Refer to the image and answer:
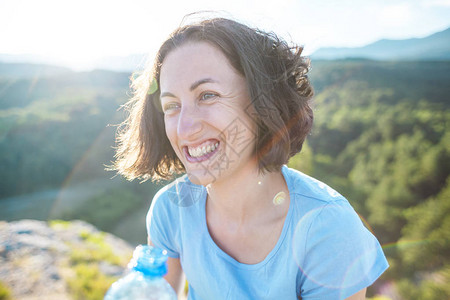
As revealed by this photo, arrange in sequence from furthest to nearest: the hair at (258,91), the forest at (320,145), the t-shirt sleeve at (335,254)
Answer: the forest at (320,145) → the hair at (258,91) → the t-shirt sleeve at (335,254)

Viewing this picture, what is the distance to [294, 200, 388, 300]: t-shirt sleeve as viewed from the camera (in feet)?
4.45

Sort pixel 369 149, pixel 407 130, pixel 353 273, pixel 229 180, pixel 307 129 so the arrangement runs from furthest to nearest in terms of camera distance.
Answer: pixel 369 149 → pixel 407 130 → pixel 307 129 → pixel 229 180 → pixel 353 273

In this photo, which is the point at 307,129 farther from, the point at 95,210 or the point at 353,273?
the point at 95,210

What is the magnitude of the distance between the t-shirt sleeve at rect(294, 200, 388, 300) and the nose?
70 cm

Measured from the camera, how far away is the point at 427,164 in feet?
56.1

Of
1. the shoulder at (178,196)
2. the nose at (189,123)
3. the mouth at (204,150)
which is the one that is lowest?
the shoulder at (178,196)

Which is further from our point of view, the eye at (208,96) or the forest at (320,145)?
the forest at (320,145)

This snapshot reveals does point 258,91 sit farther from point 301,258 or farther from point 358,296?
point 358,296

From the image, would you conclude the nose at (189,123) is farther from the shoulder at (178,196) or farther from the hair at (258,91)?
the shoulder at (178,196)

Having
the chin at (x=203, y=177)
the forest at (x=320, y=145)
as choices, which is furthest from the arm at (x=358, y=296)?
the forest at (x=320, y=145)

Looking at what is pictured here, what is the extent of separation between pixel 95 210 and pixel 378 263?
2802 cm

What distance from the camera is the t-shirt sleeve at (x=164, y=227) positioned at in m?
1.93

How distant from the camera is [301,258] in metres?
1.45

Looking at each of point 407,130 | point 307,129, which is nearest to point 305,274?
point 307,129
